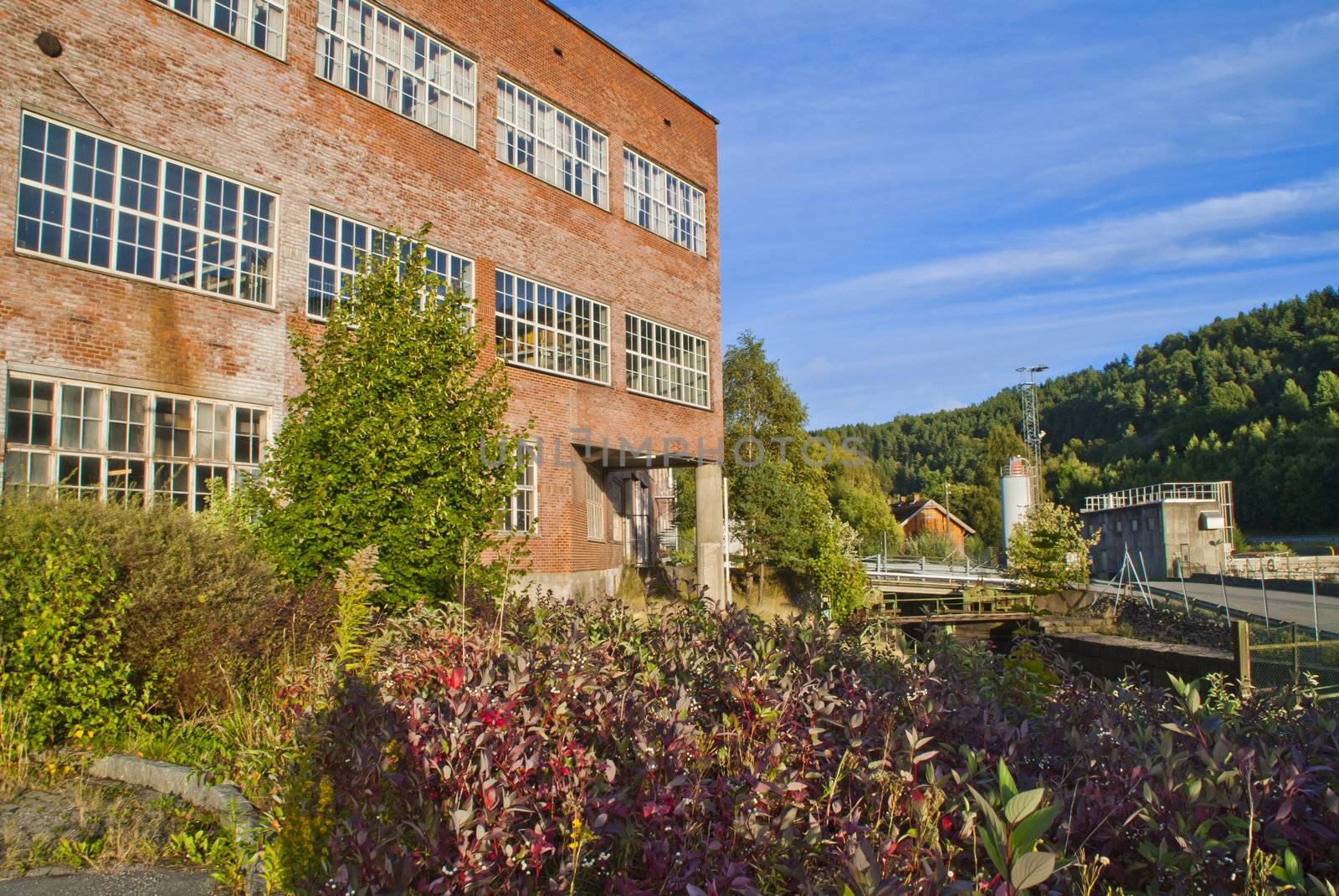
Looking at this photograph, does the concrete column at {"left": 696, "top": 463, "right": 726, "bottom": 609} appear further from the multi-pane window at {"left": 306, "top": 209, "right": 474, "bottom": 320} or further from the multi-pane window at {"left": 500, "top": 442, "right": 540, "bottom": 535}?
the multi-pane window at {"left": 306, "top": 209, "right": 474, "bottom": 320}

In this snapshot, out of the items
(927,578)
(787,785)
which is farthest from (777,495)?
(787,785)

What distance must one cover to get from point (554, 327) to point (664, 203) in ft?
19.2

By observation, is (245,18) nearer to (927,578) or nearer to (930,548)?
(927,578)

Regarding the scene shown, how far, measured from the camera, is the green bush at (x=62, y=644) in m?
6.23

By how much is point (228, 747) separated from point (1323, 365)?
102 metres

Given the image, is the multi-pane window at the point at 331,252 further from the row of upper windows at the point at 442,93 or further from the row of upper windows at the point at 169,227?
the row of upper windows at the point at 442,93

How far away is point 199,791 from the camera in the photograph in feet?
17.3

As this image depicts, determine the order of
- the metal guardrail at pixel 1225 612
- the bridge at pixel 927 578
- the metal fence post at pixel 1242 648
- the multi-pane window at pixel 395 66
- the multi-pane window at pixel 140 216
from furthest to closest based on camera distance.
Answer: the bridge at pixel 927 578, the metal guardrail at pixel 1225 612, the multi-pane window at pixel 395 66, the metal fence post at pixel 1242 648, the multi-pane window at pixel 140 216

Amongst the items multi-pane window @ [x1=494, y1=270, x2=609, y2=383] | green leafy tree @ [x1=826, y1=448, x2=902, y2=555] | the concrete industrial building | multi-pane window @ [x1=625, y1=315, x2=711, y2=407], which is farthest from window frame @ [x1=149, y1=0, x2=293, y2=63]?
green leafy tree @ [x1=826, y1=448, x2=902, y2=555]

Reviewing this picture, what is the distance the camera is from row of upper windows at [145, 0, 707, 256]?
14.1 metres

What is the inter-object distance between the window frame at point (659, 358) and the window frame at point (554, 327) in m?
0.65

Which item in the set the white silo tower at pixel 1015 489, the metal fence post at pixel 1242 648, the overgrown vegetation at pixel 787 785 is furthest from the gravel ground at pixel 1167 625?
the white silo tower at pixel 1015 489

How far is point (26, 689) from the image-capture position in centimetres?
617

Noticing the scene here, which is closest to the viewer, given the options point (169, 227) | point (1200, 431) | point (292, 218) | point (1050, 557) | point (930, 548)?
point (169, 227)
